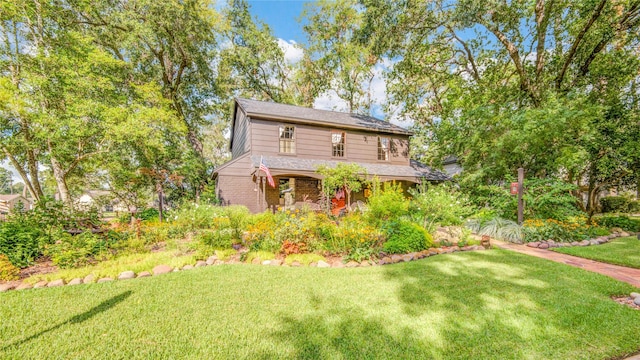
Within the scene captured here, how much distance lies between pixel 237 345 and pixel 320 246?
10.4 feet

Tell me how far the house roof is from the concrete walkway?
7.09 metres

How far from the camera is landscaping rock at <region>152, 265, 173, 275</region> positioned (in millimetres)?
4312

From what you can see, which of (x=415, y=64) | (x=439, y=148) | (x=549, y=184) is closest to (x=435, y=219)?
(x=549, y=184)

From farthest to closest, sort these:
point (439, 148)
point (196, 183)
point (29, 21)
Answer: point (196, 183), point (439, 148), point (29, 21)

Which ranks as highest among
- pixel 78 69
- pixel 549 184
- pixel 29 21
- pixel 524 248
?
pixel 29 21

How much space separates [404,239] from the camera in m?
5.49

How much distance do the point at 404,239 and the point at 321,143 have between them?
837 cm

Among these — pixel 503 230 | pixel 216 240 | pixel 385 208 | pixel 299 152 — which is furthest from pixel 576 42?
pixel 216 240

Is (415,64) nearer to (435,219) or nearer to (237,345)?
(435,219)

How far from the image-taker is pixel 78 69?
28.1 feet

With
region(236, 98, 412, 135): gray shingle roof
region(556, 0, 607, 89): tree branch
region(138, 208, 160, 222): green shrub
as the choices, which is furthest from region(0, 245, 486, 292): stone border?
region(556, 0, 607, 89): tree branch

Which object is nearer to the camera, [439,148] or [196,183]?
[439,148]

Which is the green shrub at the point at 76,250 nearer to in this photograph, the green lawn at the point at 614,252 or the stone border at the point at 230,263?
the stone border at the point at 230,263

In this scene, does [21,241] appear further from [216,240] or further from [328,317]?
[328,317]
